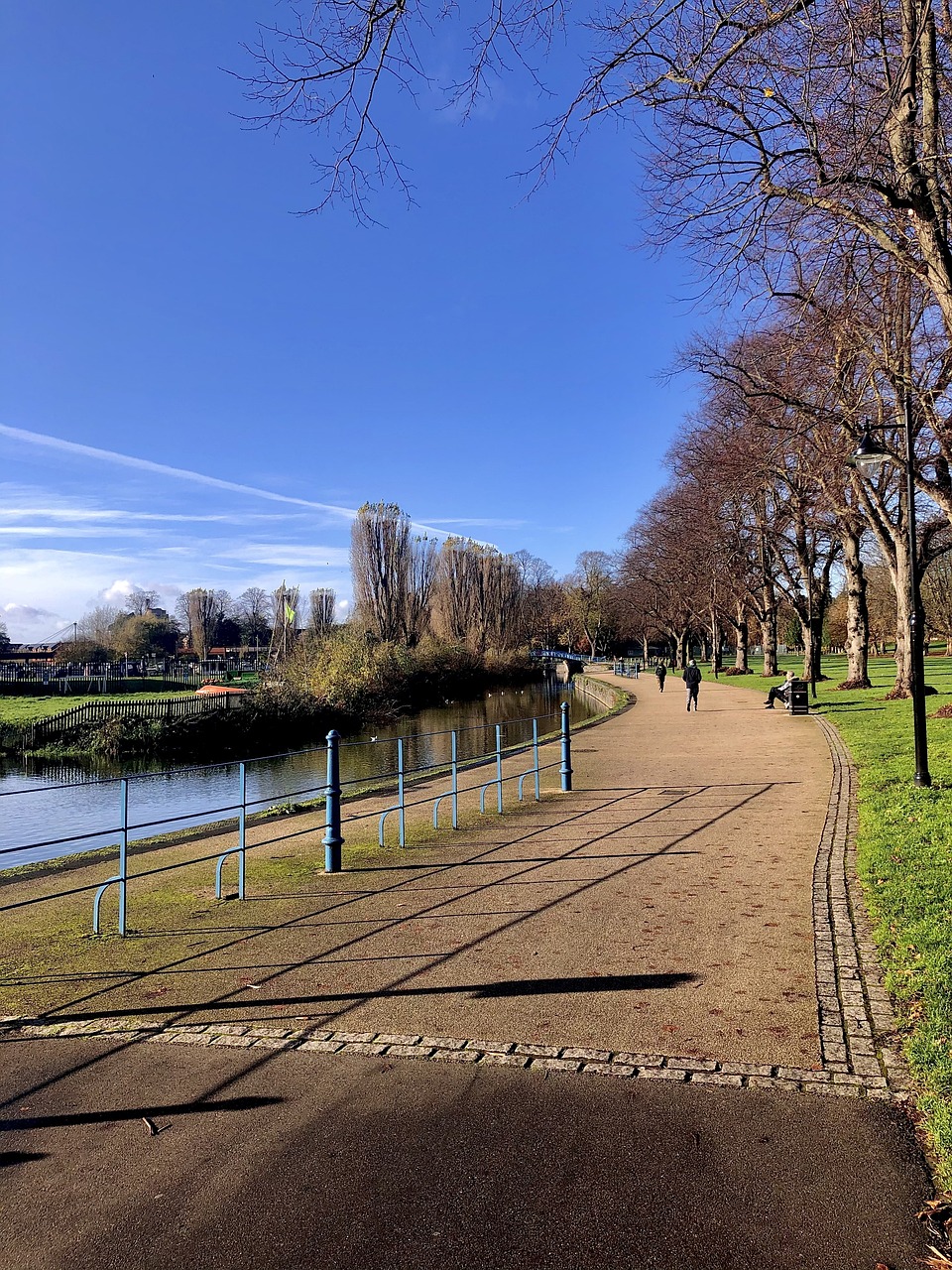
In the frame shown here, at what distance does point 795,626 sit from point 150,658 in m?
68.7

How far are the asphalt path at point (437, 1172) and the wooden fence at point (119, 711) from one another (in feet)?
92.0

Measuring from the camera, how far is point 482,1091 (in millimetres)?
3799

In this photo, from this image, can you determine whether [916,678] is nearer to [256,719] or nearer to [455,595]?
[256,719]

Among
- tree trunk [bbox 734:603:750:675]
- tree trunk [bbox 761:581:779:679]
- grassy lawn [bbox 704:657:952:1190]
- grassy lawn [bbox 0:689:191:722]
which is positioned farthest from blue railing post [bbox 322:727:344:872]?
tree trunk [bbox 734:603:750:675]

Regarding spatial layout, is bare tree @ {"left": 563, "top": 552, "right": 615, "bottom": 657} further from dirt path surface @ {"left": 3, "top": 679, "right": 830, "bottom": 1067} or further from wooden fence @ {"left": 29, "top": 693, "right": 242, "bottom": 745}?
dirt path surface @ {"left": 3, "top": 679, "right": 830, "bottom": 1067}

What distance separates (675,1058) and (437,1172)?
1.39 meters

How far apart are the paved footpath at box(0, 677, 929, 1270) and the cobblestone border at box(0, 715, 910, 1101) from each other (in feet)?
0.06

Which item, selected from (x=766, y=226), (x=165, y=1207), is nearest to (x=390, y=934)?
(x=165, y=1207)

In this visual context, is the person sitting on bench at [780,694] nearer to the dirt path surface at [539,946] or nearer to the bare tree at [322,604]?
the dirt path surface at [539,946]

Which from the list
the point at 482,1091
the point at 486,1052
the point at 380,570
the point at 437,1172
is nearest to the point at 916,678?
the point at 486,1052

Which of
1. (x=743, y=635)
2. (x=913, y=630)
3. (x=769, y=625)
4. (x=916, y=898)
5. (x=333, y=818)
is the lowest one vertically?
(x=916, y=898)

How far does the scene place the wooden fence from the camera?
99.5ft

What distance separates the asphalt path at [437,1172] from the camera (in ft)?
9.13

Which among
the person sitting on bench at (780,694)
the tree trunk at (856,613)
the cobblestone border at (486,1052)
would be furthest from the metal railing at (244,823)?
the tree trunk at (856,613)
